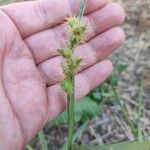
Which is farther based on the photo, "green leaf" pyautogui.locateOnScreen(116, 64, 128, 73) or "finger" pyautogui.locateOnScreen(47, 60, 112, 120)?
"green leaf" pyautogui.locateOnScreen(116, 64, 128, 73)

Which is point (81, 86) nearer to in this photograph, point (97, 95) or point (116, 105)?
point (97, 95)

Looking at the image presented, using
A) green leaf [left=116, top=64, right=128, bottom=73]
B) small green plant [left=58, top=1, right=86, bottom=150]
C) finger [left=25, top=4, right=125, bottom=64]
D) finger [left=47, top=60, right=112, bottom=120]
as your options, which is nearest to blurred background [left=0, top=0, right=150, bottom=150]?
green leaf [left=116, top=64, right=128, bottom=73]

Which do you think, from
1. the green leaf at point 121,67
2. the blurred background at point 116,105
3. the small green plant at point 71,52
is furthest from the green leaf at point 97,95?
the small green plant at point 71,52

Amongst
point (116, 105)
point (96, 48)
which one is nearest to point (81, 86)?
point (96, 48)

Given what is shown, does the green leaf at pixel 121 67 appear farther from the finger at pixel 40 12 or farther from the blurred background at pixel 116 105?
the finger at pixel 40 12

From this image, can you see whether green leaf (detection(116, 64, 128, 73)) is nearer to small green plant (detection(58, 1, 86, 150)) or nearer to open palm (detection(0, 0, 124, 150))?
open palm (detection(0, 0, 124, 150))

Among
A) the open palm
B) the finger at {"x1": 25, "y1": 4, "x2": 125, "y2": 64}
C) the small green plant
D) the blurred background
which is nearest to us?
the small green plant
